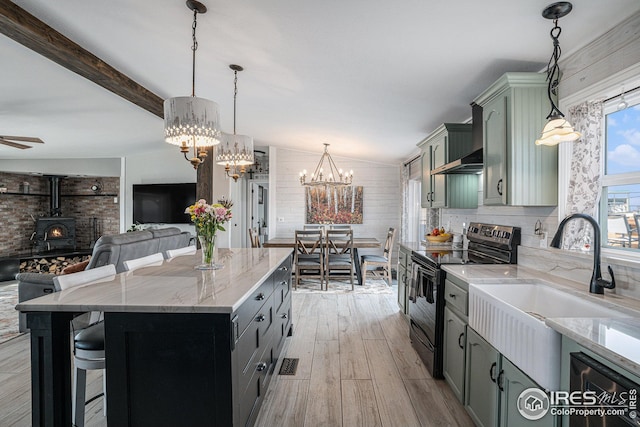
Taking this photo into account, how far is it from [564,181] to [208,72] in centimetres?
332

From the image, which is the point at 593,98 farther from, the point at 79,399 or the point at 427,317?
the point at 79,399

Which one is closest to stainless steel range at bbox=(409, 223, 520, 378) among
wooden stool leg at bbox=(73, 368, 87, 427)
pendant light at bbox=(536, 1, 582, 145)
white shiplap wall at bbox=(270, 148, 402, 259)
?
pendant light at bbox=(536, 1, 582, 145)

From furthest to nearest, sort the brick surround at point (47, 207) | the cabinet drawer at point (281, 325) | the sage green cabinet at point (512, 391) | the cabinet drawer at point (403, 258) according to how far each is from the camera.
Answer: the brick surround at point (47, 207), the cabinet drawer at point (403, 258), the cabinet drawer at point (281, 325), the sage green cabinet at point (512, 391)

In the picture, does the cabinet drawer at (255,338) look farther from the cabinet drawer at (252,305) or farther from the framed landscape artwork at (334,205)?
the framed landscape artwork at (334,205)

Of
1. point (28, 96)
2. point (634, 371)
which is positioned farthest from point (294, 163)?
point (634, 371)

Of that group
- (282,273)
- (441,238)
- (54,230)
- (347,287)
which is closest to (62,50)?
(282,273)

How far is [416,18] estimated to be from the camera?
186 centimetres

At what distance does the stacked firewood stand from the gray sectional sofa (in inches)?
158

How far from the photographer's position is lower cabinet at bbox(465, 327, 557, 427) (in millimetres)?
1405

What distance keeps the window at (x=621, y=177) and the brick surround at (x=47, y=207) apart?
28.8 ft

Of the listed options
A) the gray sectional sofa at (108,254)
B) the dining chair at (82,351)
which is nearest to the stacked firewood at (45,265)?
the gray sectional sofa at (108,254)

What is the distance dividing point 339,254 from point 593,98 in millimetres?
3943

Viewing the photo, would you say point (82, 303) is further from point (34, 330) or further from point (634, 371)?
point (634, 371)

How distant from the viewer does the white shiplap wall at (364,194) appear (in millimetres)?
6953
